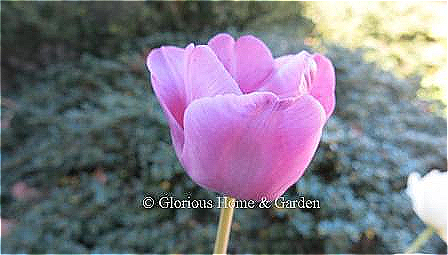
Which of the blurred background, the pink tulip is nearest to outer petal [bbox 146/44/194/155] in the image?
the pink tulip

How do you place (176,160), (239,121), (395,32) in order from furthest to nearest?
(395,32) → (176,160) → (239,121)

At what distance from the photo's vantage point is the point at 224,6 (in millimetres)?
1811

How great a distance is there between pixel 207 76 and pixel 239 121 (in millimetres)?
28

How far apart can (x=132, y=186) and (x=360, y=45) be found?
71 centimetres

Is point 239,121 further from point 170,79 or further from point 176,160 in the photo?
point 176,160

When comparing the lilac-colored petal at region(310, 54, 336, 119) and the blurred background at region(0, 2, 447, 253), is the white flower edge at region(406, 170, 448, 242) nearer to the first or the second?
the lilac-colored petal at region(310, 54, 336, 119)

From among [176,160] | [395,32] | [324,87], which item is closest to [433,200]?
[324,87]

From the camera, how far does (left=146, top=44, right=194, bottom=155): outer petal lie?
335 millimetres

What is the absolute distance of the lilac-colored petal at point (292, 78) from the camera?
340mm

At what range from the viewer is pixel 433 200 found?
41 cm

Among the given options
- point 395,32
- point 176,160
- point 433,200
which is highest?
point 433,200

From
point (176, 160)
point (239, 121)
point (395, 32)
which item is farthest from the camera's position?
point (395, 32)

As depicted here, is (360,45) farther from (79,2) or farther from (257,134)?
(257,134)

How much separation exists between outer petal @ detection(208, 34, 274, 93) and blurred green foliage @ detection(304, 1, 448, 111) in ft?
4.32
